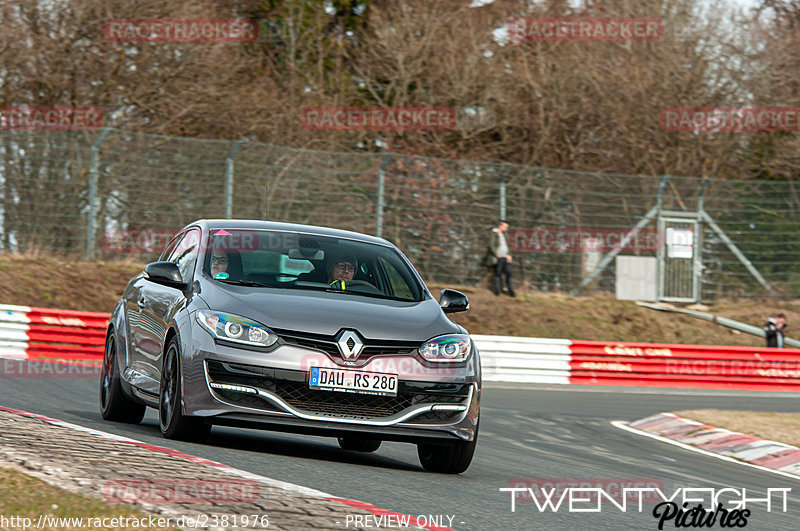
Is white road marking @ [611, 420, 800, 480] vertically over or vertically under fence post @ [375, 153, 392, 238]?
under

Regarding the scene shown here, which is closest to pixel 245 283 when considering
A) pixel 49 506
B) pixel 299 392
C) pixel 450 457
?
pixel 299 392

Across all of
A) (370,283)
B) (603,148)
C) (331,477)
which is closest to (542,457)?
(370,283)

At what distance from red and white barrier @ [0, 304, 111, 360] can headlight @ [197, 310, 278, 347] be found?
38.2 feet

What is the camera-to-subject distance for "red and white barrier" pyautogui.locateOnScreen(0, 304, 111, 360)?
18.4 metres

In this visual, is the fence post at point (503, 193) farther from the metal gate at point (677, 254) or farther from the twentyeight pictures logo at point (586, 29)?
the twentyeight pictures logo at point (586, 29)

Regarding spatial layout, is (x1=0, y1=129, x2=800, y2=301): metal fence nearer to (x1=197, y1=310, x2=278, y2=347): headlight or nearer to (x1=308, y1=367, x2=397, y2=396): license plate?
(x1=197, y1=310, x2=278, y2=347): headlight

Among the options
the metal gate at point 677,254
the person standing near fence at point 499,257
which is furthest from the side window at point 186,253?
the metal gate at point 677,254

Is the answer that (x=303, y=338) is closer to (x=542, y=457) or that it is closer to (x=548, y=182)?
(x=542, y=457)

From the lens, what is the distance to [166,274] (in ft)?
25.9

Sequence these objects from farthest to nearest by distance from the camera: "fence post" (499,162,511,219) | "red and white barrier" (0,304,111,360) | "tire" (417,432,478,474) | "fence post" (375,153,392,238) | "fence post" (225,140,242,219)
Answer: "fence post" (499,162,511,219)
"fence post" (375,153,392,238)
"fence post" (225,140,242,219)
"red and white barrier" (0,304,111,360)
"tire" (417,432,478,474)

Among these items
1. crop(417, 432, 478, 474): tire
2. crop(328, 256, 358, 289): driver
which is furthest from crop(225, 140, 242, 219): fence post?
crop(417, 432, 478, 474): tire

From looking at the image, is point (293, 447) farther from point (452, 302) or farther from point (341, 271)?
point (452, 302)

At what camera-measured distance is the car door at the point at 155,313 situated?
26.6 feet

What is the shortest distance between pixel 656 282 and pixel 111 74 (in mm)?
13557
